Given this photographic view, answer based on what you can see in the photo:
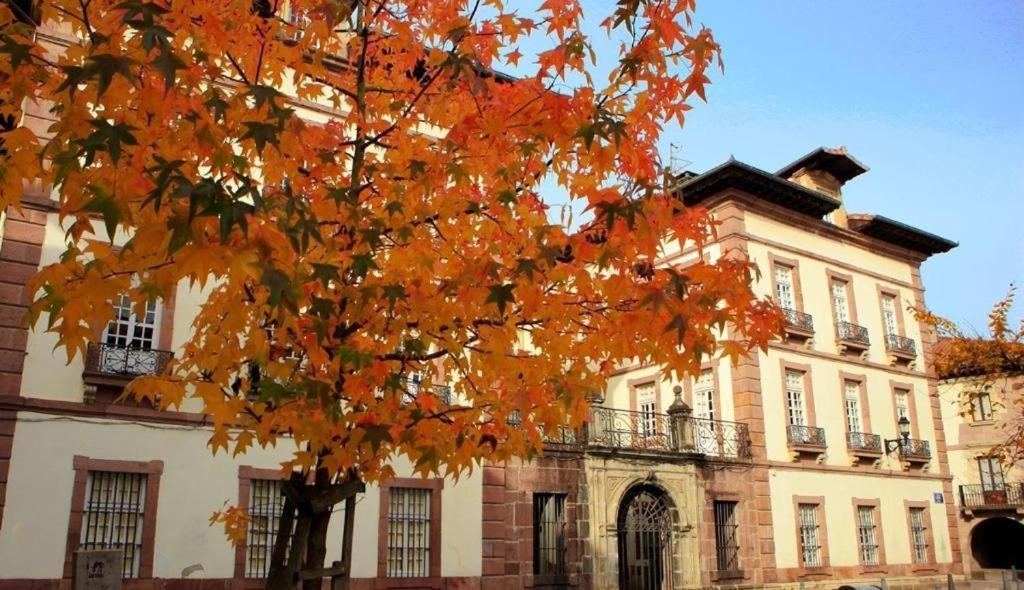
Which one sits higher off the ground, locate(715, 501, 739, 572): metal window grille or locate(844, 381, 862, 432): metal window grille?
locate(844, 381, 862, 432): metal window grille

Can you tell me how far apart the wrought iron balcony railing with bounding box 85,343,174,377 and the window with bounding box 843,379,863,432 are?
1943 centimetres

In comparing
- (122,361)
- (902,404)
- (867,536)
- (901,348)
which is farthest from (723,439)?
(122,361)

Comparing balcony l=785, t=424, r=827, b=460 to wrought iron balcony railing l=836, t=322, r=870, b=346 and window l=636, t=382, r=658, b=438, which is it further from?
window l=636, t=382, r=658, b=438

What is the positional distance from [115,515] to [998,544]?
39.9 meters

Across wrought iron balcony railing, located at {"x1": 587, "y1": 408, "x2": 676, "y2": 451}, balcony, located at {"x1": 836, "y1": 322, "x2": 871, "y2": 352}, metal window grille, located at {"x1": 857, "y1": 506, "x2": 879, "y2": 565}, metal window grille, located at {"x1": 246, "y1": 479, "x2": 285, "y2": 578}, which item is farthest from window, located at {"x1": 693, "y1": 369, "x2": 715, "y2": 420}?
metal window grille, located at {"x1": 246, "y1": 479, "x2": 285, "y2": 578}

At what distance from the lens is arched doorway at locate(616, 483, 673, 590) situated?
18.6 metres

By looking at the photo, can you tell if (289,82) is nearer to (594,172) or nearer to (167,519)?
(167,519)

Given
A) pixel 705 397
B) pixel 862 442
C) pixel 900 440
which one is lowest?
pixel 862 442

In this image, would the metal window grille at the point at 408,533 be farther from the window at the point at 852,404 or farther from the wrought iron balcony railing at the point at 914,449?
the wrought iron balcony railing at the point at 914,449

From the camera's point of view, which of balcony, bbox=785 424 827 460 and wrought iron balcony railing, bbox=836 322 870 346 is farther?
wrought iron balcony railing, bbox=836 322 870 346

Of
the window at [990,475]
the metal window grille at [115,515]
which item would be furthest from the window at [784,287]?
the window at [990,475]

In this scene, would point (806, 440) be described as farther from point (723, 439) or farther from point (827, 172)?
point (827, 172)

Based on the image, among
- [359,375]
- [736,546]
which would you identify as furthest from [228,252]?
[736,546]

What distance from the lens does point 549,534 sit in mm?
17141
